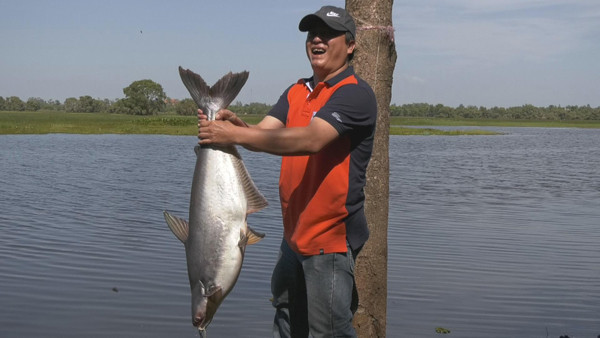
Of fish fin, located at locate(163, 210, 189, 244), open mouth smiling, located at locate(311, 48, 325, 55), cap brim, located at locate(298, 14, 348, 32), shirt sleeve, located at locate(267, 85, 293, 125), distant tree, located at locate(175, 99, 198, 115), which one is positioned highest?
cap brim, located at locate(298, 14, 348, 32)

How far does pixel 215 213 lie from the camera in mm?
3936

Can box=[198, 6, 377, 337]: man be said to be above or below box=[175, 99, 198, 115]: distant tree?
above

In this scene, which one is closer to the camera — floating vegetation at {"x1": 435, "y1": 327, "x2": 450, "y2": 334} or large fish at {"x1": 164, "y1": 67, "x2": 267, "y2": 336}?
large fish at {"x1": 164, "y1": 67, "x2": 267, "y2": 336}

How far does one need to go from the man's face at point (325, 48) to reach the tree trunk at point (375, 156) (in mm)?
1677

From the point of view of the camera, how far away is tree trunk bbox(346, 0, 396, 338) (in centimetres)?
609

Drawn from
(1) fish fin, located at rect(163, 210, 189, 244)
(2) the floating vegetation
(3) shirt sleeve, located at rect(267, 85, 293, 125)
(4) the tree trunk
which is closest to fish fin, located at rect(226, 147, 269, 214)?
(1) fish fin, located at rect(163, 210, 189, 244)

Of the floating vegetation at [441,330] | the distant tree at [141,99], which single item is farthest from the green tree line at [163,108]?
the floating vegetation at [441,330]

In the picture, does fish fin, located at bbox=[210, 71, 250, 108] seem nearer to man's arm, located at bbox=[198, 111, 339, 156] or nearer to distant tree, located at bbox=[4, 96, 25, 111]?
man's arm, located at bbox=[198, 111, 339, 156]

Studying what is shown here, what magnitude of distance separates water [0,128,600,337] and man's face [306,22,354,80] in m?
4.29

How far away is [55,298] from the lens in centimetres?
937

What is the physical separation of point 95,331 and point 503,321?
4.35 m

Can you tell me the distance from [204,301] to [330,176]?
95 cm

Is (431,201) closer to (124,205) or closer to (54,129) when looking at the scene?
(124,205)

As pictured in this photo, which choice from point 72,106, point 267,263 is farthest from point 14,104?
point 267,263
